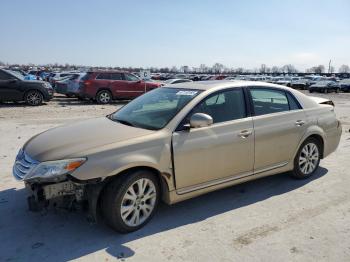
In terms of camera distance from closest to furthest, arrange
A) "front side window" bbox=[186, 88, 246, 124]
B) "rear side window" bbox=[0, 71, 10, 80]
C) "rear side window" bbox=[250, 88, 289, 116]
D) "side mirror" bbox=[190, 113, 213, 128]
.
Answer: "side mirror" bbox=[190, 113, 213, 128]
"front side window" bbox=[186, 88, 246, 124]
"rear side window" bbox=[250, 88, 289, 116]
"rear side window" bbox=[0, 71, 10, 80]

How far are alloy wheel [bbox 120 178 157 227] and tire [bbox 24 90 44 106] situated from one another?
14123 mm

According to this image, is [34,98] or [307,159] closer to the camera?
[307,159]

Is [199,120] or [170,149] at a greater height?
[199,120]

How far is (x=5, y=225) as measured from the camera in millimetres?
4062

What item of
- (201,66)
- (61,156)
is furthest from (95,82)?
(201,66)

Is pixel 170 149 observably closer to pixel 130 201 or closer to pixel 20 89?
pixel 130 201

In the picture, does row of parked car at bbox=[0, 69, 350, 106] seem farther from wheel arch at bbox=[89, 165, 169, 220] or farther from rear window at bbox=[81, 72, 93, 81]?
wheel arch at bbox=[89, 165, 169, 220]

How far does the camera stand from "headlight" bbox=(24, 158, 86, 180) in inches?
142

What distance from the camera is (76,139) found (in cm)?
404

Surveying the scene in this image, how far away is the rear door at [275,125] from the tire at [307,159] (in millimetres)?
206

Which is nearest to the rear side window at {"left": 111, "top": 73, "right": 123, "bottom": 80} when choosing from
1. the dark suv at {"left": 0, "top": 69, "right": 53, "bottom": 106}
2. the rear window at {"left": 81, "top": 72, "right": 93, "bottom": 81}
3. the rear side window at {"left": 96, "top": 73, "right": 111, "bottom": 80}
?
the rear side window at {"left": 96, "top": 73, "right": 111, "bottom": 80}

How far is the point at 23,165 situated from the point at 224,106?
98.5 inches

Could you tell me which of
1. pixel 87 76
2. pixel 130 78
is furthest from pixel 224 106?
pixel 130 78

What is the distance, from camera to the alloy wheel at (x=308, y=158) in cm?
570
